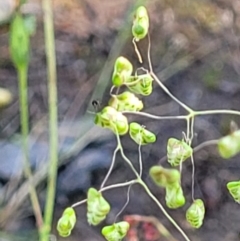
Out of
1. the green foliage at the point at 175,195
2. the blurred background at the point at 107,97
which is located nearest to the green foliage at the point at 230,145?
the green foliage at the point at 175,195

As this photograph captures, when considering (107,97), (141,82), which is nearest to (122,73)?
(141,82)

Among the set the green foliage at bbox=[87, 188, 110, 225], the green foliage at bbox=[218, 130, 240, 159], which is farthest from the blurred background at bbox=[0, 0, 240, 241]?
the green foliage at bbox=[218, 130, 240, 159]

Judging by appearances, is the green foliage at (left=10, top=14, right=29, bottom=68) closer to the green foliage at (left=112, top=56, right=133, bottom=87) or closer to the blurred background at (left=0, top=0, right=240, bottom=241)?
the green foliage at (left=112, top=56, right=133, bottom=87)

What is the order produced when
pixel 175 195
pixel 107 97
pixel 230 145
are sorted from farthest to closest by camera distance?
1. pixel 107 97
2. pixel 175 195
3. pixel 230 145

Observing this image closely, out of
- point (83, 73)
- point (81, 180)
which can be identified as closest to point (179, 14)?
point (83, 73)

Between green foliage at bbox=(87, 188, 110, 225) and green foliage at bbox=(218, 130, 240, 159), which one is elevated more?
green foliage at bbox=(218, 130, 240, 159)

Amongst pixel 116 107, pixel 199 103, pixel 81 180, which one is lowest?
pixel 81 180

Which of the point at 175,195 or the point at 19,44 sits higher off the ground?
the point at 19,44

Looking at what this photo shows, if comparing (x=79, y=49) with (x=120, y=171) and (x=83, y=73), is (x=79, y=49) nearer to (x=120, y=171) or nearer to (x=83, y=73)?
(x=83, y=73)

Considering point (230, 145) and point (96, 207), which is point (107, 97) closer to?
point (96, 207)
